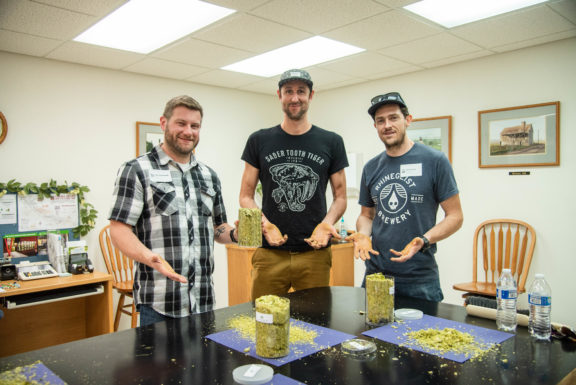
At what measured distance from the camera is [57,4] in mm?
2760

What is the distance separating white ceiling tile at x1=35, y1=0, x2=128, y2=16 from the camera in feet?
8.96

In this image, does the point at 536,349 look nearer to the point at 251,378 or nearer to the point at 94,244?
the point at 251,378

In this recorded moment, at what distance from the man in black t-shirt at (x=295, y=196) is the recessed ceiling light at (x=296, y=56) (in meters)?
1.51

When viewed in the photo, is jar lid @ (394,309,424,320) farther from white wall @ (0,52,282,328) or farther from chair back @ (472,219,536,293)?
white wall @ (0,52,282,328)

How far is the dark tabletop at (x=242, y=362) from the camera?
3.86 ft

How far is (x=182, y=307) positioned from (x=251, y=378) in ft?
3.00

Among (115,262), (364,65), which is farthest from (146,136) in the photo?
(364,65)

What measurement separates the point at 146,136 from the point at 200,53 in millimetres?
1210

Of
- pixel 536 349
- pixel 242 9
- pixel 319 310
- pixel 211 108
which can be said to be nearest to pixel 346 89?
pixel 211 108

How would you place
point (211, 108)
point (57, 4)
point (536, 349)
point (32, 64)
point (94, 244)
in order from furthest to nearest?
point (211, 108) → point (94, 244) → point (32, 64) → point (57, 4) → point (536, 349)

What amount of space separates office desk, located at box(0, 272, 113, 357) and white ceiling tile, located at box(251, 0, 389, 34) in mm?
2390

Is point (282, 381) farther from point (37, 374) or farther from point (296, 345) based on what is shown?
point (37, 374)

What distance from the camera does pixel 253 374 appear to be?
3.84ft

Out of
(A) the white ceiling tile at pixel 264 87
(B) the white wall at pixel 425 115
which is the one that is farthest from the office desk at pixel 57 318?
(A) the white ceiling tile at pixel 264 87
